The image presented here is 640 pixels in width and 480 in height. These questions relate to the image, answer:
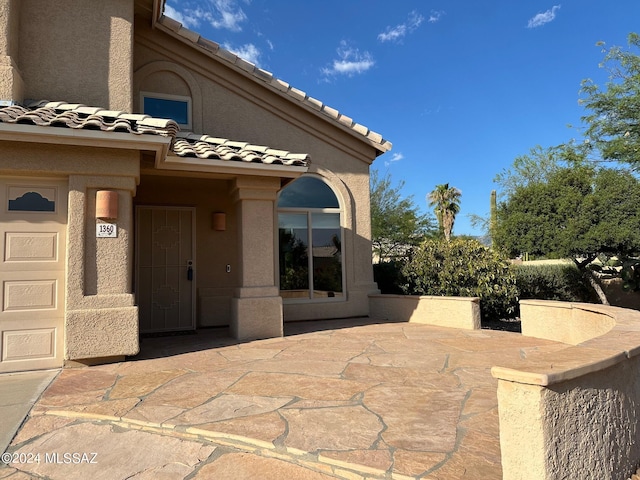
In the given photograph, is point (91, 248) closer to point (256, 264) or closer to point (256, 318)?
point (256, 264)

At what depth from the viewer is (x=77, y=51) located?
6.38 metres

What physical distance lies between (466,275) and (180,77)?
787cm

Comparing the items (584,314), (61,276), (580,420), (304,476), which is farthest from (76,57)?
(584,314)

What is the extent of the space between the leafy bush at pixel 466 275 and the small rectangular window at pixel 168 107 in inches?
248

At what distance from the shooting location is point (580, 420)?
7.43ft

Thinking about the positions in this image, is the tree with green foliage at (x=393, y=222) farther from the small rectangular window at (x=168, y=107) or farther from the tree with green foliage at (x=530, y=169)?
the small rectangular window at (x=168, y=107)

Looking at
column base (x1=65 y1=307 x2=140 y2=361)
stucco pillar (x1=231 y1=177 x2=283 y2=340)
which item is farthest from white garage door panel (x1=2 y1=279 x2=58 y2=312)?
stucco pillar (x1=231 y1=177 x2=283 y2=340)

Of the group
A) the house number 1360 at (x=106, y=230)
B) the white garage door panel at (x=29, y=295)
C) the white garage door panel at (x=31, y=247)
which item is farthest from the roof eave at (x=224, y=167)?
the white garage door panel at (x=29, y=295)

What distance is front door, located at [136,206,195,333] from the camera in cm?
816

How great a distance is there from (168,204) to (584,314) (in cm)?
803

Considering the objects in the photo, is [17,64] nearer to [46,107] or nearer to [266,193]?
[46,107]

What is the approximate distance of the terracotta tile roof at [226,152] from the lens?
646 cm

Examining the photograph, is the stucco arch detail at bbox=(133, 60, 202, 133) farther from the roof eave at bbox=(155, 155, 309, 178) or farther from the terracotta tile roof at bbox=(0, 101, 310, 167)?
the roof eave at bbox=(155, 155, 309, 178)

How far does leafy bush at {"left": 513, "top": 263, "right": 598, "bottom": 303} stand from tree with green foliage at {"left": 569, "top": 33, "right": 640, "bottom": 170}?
6.56 meters
